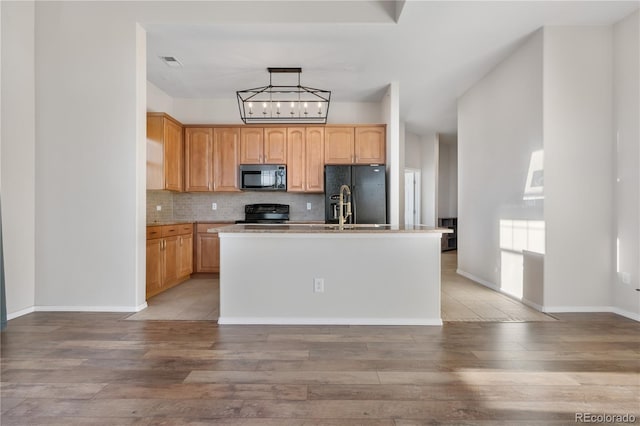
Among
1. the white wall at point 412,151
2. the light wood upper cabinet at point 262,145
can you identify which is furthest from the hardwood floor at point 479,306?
the white wall at point 412,151

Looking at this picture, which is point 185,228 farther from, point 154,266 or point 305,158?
point 305,158

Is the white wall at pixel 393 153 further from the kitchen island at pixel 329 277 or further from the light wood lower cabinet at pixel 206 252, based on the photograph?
the light wood lower cabinet at pixel 206 252

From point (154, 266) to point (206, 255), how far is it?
132cm

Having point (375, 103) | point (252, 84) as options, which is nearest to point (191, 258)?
point (252, 84)

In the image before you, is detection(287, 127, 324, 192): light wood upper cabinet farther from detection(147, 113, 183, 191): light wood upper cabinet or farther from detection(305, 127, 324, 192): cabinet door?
detection(147, 113, 183, 191): light wood upper cabinet

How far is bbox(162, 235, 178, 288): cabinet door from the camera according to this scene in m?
4.62

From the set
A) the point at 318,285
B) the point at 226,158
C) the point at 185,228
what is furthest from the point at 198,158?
the point at 318,285

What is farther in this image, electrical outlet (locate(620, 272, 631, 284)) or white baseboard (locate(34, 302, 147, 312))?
white baseboard (locate(34, 302, 147, 312))

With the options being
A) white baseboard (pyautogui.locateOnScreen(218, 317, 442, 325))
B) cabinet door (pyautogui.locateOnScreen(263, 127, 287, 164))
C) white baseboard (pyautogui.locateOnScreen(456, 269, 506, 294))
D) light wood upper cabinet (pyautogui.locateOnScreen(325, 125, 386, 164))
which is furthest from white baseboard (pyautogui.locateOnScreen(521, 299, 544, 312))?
cabinet door (pyautogui.locateOnScreen(263, 127, 287, 164))

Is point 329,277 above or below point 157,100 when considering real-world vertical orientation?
below

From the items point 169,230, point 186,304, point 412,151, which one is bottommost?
point 186,304

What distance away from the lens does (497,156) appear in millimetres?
4555

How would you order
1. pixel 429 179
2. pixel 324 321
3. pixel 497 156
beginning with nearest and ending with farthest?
pixel 324 321 → pixel 497 156 → pixel 429 179

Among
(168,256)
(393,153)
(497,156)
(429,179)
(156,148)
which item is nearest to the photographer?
(497,156)
